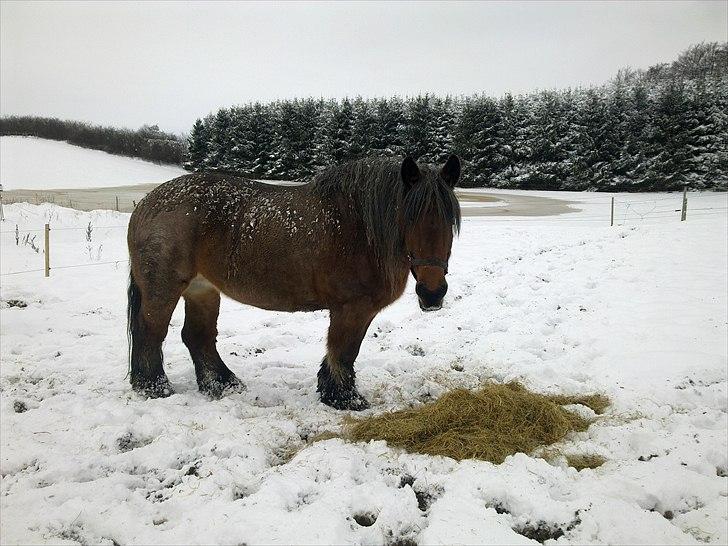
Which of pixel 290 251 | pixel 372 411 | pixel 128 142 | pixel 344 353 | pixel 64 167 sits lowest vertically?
pixel 372 411

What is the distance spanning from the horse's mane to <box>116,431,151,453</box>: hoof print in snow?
226cm

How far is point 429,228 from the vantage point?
330 centimetres

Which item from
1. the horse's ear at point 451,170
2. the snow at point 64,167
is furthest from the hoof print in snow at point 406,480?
the snow at point 64,167

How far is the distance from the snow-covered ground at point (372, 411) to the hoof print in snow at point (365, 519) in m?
0.01

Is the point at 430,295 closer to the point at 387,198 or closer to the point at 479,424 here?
the point at 387,198

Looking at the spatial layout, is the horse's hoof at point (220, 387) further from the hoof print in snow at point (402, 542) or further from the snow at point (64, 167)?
the snow at point (64, 167)

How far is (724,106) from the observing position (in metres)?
24.9

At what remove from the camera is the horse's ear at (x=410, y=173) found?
3.26 m

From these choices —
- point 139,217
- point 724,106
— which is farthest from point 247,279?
point 724,106

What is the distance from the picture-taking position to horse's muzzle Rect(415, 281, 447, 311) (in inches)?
130

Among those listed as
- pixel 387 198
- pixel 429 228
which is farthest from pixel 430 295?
pixel 387 198

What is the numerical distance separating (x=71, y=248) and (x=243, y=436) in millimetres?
9890

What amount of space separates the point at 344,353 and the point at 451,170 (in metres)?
1.83

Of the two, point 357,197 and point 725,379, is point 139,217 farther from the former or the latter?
point 725,379
